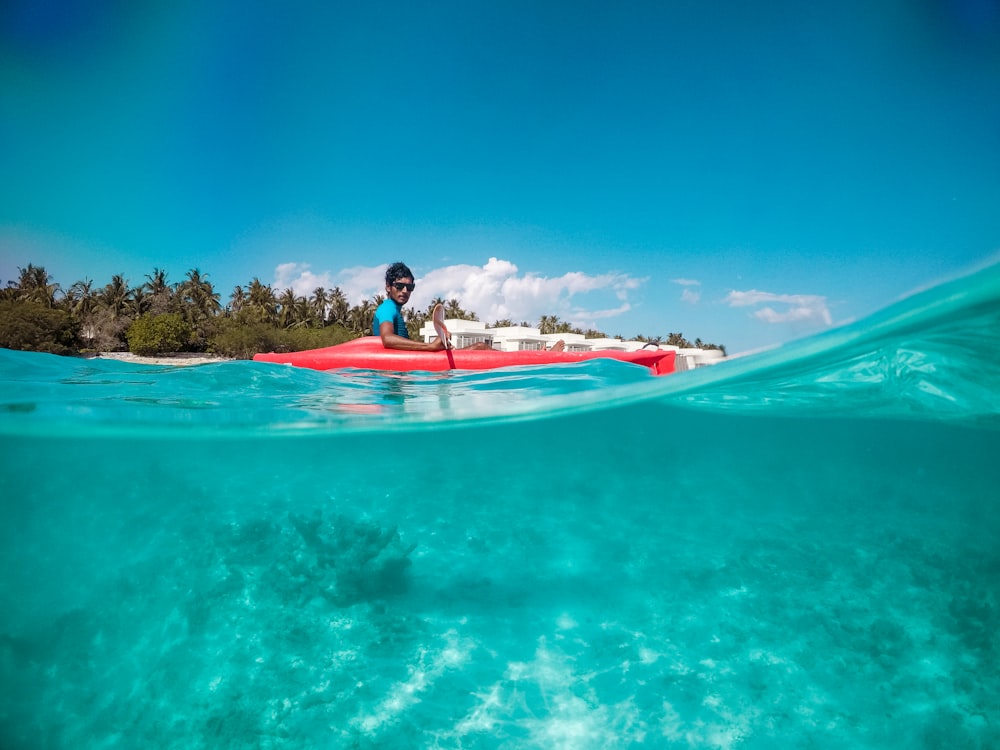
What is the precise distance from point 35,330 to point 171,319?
41.1 feet

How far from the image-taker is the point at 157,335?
140 ft

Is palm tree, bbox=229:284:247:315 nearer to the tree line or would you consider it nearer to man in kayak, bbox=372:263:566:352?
the tree line

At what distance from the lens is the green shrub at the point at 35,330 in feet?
104

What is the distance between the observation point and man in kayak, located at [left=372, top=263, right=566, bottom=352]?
725cm

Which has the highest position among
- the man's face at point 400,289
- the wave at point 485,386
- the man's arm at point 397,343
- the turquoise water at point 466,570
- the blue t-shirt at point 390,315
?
the man's face at point 400,289

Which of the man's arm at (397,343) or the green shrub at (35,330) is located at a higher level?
the green shrub at (35,330)

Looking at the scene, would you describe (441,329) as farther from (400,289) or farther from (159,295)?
(159,295)

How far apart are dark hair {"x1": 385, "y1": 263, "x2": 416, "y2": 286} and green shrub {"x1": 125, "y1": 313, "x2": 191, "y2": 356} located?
43.6 metres

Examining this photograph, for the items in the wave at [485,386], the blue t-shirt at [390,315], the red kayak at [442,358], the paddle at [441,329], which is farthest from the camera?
the red kayak at [442,358]

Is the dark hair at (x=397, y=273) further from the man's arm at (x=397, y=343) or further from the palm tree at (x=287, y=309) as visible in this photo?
the palm tree at (x=287, y=309)

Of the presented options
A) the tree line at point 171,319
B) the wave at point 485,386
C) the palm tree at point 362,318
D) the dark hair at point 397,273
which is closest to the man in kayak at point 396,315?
the dark hair at point 397,273

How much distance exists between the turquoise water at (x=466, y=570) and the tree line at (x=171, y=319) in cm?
2063

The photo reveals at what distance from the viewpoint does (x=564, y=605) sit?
7500 millimetres

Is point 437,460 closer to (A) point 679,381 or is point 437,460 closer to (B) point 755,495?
(A) point 679,381
